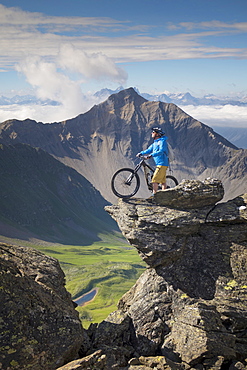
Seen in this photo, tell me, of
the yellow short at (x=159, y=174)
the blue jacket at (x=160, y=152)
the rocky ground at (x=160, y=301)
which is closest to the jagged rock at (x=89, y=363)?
the rocky ground at (x=160, y=301)

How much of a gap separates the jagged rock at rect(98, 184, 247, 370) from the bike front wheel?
5.21 feet

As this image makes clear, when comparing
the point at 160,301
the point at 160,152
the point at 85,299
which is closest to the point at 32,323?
the point at 160,301

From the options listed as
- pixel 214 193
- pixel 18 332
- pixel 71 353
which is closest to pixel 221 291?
pixel 214 193

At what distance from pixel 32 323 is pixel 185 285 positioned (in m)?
12.8

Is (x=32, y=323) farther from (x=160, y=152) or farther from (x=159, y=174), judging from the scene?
(x=160, y=152)

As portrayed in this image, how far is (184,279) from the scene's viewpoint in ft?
87.9

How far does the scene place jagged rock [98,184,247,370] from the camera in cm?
2340

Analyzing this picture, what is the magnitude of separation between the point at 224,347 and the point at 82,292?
18843 cm

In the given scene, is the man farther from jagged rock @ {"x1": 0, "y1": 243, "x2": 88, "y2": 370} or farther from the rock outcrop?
jagged rock @ {"x1": 0, "y1": 243, "x2": 88, "y2": 370}

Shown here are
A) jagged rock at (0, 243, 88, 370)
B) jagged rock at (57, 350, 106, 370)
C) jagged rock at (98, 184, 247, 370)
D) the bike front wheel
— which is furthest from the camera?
the bike front wheel

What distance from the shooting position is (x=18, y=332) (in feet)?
58.6

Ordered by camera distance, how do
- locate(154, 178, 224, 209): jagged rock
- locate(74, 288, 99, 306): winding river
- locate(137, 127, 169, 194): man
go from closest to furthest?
1. locate(154, 178, 224, 209): jagged rock
2. locate(137, 127, 169, 194): man
3. locate(74, 288, 99, 306): winding river

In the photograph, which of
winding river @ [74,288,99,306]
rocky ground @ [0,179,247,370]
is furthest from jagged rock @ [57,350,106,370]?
winding river @ [74,288,99,306]

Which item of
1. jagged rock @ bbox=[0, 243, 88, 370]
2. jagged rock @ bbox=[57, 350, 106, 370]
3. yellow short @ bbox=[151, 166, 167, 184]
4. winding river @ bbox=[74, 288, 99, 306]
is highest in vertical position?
yellow short @ bbox=[151, 166, 167, 184]
